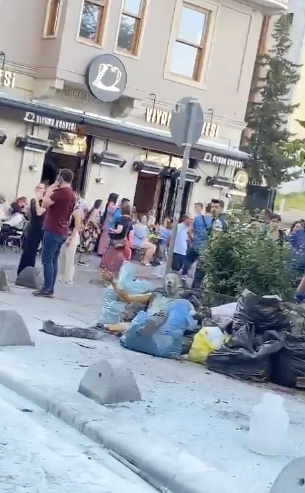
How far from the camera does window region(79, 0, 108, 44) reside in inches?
817

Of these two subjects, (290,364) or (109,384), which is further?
(290,364)

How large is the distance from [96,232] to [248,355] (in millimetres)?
11713

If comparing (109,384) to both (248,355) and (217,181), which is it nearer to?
(248,355)

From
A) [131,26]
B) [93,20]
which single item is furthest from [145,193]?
[93,20]

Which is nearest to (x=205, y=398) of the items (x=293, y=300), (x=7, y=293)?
(x=293, y=300)

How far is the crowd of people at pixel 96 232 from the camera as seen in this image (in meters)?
12.0

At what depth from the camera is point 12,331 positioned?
27.7 ft

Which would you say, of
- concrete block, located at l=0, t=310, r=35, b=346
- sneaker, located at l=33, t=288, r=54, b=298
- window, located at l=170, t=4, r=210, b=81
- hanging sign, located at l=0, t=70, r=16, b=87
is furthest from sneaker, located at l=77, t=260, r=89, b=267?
concrete block, located at l=0, t=310, r=35, b=346

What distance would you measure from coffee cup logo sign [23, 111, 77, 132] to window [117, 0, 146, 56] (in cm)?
249

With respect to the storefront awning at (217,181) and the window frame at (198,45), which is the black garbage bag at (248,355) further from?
the storefront awning at (217,181)

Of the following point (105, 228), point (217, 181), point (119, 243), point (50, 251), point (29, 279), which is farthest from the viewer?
point (217, 181)

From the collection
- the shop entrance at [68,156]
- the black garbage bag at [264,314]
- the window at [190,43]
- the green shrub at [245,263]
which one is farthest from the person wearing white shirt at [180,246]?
the black garbage bag at [264,314]

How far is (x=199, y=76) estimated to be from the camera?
76.7 feet

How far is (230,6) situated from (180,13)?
5.77ft
